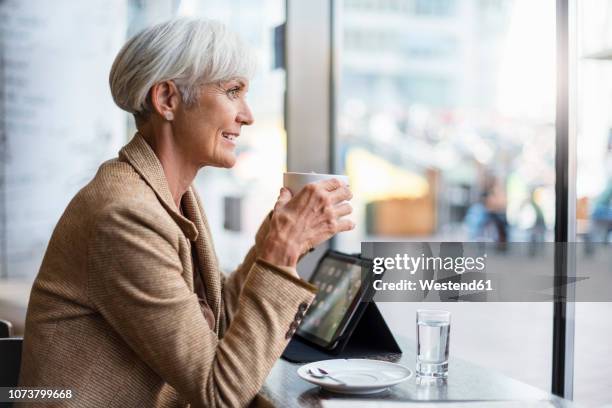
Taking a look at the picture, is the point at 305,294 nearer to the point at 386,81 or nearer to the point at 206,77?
the point at 206,77

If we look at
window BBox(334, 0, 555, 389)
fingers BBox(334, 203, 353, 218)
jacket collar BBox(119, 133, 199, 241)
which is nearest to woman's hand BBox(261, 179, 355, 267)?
fingers BBox(334, 203, 353, 218)

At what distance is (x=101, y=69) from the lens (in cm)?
295

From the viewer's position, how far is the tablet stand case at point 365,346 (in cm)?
140

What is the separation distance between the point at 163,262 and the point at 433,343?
1.71ft

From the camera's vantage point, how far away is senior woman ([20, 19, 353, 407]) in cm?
103

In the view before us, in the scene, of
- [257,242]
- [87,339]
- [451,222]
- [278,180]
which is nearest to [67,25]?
[278,180]

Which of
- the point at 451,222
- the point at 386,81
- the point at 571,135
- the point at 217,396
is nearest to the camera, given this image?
the point at 217,396

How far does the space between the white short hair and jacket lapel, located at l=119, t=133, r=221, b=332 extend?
0.09m

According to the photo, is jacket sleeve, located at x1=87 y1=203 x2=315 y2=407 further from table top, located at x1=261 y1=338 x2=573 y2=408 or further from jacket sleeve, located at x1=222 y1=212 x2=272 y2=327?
jacket sleeve, located at x1=222 y1=212 x2=272 y2=327

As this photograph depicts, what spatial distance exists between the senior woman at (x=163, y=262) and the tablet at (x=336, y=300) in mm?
287

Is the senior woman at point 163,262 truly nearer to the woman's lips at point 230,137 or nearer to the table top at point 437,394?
the woman's lips at point 230,137

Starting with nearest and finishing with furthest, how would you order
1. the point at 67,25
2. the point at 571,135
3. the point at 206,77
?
the point at 206,77 → the point at 571,135 → the point at 67,25

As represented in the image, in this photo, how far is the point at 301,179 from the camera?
1262 millimetres

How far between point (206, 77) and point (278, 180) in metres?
1.37
